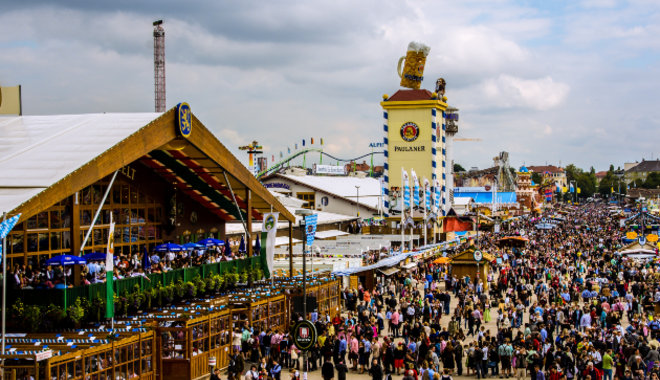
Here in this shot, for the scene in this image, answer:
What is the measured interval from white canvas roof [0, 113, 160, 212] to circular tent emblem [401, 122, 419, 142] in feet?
164

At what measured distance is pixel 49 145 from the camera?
2370cm

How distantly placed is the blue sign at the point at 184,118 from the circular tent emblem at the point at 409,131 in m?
51.8

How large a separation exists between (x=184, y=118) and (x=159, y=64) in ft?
200

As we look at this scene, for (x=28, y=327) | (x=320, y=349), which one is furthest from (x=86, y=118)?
(x=320, y=349)

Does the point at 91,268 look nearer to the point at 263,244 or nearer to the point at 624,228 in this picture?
the point at 263,244

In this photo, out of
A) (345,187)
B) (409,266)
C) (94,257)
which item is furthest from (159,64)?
(94,257)

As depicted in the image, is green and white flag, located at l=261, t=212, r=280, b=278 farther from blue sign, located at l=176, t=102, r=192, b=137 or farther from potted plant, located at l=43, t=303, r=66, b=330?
potted plant, located at l=43, t=303, r=66, b=330

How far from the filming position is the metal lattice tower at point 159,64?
82188mm

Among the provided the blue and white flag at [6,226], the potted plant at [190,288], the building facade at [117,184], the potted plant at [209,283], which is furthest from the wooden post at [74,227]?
the potted plant at [209,283]

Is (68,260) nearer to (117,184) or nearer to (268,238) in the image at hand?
(117,184)

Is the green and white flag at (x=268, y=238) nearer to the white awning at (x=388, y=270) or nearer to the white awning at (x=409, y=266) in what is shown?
the white awning at (x=388, y=270)

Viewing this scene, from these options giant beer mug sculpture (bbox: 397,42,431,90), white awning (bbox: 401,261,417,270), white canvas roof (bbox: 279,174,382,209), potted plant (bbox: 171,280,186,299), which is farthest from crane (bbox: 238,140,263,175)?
potted plant (bbox: 171,280,186,299)

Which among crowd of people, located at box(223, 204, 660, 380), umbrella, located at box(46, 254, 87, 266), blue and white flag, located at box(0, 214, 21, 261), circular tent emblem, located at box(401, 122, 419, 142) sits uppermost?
circular tent emblem, located at box(401, 122, 419, 142)

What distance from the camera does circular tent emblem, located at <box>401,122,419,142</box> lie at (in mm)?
75438
